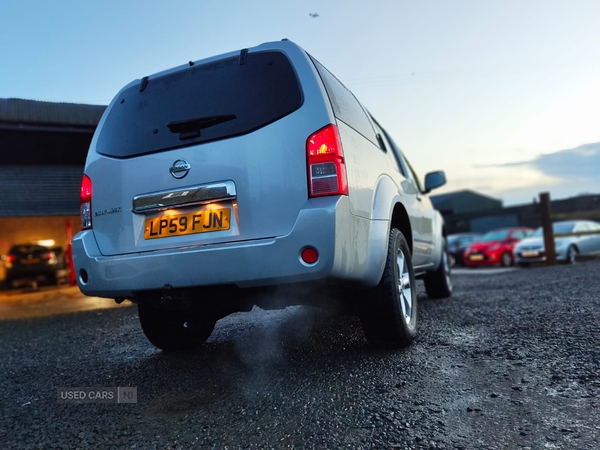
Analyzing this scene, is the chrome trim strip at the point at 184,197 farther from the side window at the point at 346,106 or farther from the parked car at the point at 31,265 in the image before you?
the parked car at the point at 31,265

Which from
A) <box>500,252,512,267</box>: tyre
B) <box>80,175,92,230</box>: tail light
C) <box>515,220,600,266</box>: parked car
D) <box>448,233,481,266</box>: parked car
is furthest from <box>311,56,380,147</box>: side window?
<box>448,233,481,266</box>: parked car

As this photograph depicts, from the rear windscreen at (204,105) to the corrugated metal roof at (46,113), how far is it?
11552 millimetres

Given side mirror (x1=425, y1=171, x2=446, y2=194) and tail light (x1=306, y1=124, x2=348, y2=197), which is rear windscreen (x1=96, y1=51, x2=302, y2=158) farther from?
side mirror (x1=425, y1=171, x2=446, y2=194)

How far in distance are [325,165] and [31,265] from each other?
651 inches

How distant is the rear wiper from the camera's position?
2.76 m

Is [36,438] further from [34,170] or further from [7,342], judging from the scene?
[34,170]

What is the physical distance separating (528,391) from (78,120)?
14.9m

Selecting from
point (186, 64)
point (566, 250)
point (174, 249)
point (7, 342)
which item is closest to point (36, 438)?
point (174, 249)

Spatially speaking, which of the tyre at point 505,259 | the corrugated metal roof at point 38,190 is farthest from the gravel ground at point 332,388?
the tyre at point 505,259

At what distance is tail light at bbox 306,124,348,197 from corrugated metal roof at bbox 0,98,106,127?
12470 mm

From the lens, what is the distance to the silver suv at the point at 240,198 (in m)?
2.55

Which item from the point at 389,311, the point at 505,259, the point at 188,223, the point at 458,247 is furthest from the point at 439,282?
the point at 458,247

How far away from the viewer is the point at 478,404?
224 centimetres

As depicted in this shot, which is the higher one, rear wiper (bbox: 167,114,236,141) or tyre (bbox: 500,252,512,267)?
rear wiper (bbox: 167,114,236,141)
